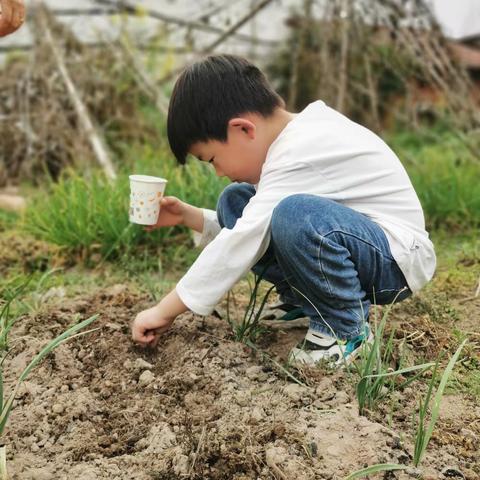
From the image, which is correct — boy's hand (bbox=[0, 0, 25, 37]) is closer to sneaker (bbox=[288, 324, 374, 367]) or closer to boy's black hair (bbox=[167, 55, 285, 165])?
boy's black hair (bbox=[167, 55, 285, 165])

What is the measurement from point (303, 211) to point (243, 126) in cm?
32

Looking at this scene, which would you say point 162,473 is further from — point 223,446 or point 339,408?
point 339,408

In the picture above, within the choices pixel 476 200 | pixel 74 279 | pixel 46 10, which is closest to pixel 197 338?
pixel 74 279

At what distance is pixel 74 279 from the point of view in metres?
3.00

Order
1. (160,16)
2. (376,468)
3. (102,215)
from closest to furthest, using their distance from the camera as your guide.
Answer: (376,468)
(102,215)
(160,16)

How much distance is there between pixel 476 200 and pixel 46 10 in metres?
3.80

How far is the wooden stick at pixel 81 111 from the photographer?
4.36 meters

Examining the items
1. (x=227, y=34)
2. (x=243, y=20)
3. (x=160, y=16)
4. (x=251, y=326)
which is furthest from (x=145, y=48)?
(x=251, y=326)

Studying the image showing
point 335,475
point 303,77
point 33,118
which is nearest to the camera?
point 335,475

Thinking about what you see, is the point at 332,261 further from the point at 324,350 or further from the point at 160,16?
the point at 160,16

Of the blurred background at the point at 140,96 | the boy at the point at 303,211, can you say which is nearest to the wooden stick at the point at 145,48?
the blurred background at the point at 140,96

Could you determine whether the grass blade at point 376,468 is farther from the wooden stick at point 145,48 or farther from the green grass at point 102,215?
the wooden stick at point 145,48

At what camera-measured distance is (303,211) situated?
6.14 feet

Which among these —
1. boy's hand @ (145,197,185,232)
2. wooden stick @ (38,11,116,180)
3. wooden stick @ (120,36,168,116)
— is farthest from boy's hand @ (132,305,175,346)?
wooden stick @ (120,36,168,116)
